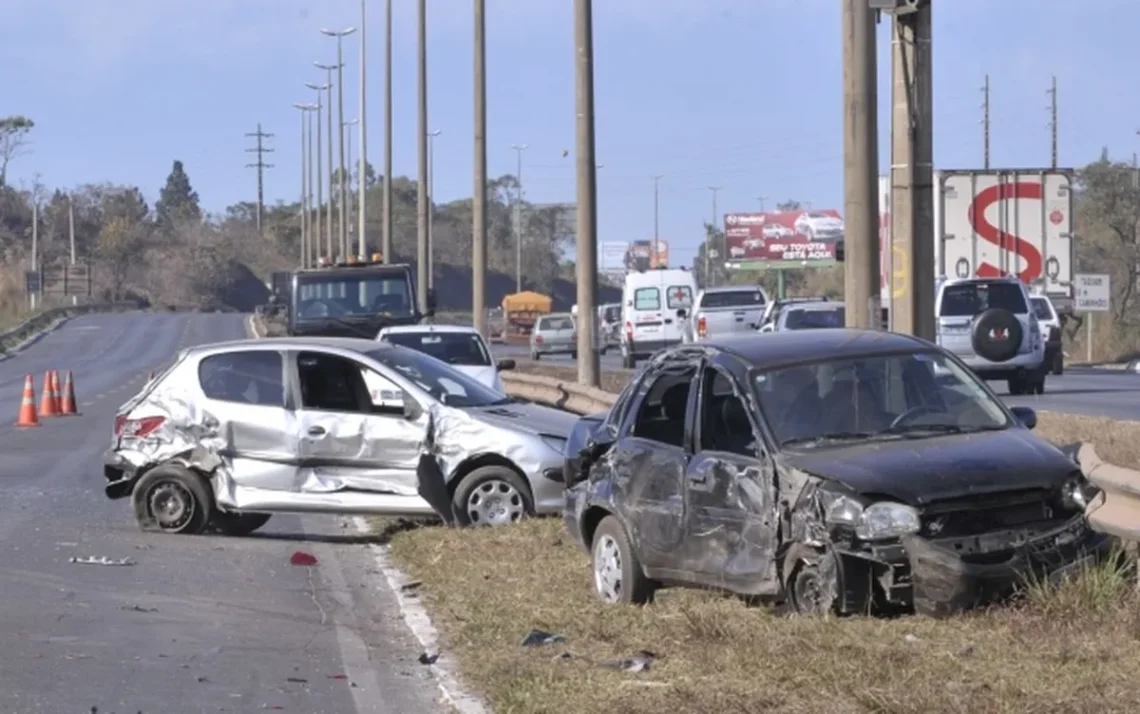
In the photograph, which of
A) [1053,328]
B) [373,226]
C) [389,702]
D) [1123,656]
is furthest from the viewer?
[373,226]

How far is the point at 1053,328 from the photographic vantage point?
3591 cm

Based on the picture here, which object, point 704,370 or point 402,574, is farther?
point 402,574

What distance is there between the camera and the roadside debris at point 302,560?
42.9ft

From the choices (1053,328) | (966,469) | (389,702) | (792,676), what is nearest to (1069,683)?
(792,676)

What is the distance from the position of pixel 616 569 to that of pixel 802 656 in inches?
101

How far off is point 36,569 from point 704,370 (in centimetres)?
507

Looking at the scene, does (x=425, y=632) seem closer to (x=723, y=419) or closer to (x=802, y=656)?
(x=723, y=419)

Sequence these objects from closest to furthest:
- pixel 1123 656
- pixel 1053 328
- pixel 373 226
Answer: pixel 1123 656 < pixel 1053 328 < pixel 373 226

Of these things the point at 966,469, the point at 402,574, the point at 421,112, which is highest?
the point at 421,112

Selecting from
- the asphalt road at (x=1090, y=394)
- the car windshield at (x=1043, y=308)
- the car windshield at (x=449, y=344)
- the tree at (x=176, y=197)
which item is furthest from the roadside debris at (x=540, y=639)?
the tree at (x=176, y=197)

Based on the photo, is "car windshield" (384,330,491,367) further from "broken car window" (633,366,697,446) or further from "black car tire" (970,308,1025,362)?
"broken car window" (633,366,697,446)

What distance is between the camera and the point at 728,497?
9.48 m

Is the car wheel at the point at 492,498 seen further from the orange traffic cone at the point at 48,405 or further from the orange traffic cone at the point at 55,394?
the orange traffic cone at the point at 55,394

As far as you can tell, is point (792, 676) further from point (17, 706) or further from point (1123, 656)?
point (17, 706)
